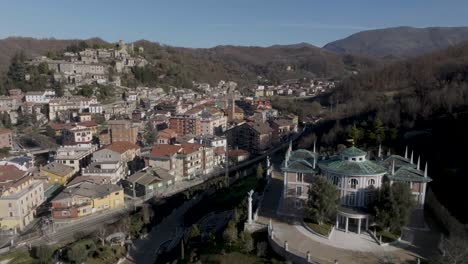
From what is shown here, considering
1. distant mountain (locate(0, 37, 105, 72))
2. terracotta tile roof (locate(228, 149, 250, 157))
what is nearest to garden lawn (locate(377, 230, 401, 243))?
terracotta tile roof (locate(228, 149, 250, 157))

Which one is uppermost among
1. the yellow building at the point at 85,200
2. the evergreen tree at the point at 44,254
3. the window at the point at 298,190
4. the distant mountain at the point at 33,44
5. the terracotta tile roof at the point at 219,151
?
the distant mountain at the point at 33,44

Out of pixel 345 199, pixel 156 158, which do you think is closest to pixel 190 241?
pixel 345 199

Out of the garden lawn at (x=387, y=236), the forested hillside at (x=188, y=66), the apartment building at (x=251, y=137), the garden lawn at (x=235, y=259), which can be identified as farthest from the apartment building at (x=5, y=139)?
the garden lawn at (x=387, y=236)

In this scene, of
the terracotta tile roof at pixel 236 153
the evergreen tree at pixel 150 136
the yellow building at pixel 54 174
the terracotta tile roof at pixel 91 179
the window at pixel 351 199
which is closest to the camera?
the window at pixel 351 199

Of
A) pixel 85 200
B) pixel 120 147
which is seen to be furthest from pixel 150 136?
pixel 85 200

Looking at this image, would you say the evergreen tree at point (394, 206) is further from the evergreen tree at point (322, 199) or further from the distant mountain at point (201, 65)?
the distant mountain at point (201, 65)

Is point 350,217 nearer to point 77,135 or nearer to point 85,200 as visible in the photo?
point 85,200

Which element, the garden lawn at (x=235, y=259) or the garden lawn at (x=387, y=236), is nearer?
the garden lawn at (x=235, y=259)
